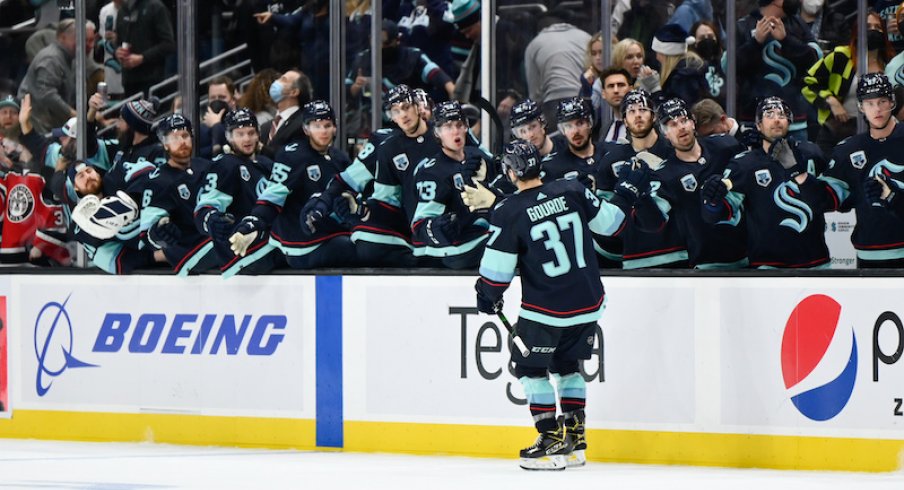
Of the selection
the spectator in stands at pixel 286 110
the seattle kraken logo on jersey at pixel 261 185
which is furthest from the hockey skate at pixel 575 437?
the spectator in stands at pixel 286 110

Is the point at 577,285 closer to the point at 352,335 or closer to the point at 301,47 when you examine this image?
the point at 352,335

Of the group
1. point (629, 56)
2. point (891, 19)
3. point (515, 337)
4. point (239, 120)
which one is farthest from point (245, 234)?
point (891, 19)

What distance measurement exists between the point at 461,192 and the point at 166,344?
6.05ft

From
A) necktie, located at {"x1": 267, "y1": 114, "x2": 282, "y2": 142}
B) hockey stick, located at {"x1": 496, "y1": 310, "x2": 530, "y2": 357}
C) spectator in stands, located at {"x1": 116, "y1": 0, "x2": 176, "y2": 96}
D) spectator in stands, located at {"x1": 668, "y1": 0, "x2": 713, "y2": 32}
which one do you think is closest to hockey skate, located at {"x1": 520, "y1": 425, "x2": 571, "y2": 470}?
hockey stick, located at {"x1": 496, "y1": 310, "x2": 530, "y2": 357}

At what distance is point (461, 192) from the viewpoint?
7793mm

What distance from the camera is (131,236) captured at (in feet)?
28.2

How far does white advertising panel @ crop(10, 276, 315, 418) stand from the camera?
8133 millimetres

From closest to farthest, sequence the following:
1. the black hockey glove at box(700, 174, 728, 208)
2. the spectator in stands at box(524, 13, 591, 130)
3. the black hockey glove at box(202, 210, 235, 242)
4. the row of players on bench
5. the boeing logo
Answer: the black hockey glove at box(700, 174, 728, 208) → the row of players on bench → the black hockey glove at box(202, 210, 235, 242) → the boeing logo → the spectator in stands at box(524, 13, 591, 130)

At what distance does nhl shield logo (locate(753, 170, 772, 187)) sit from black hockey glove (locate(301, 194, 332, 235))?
211 centimetres

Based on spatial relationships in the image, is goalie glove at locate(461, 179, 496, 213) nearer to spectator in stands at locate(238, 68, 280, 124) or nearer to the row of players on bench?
the row of players on bench

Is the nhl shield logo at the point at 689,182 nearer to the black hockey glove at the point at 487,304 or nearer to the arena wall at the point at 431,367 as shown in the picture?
the arena wall at the point at 431,367

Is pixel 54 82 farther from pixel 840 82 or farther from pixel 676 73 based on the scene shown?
pixel 840 82

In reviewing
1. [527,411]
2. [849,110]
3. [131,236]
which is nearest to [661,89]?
[849,110]

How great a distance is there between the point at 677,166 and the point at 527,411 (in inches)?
53.2
